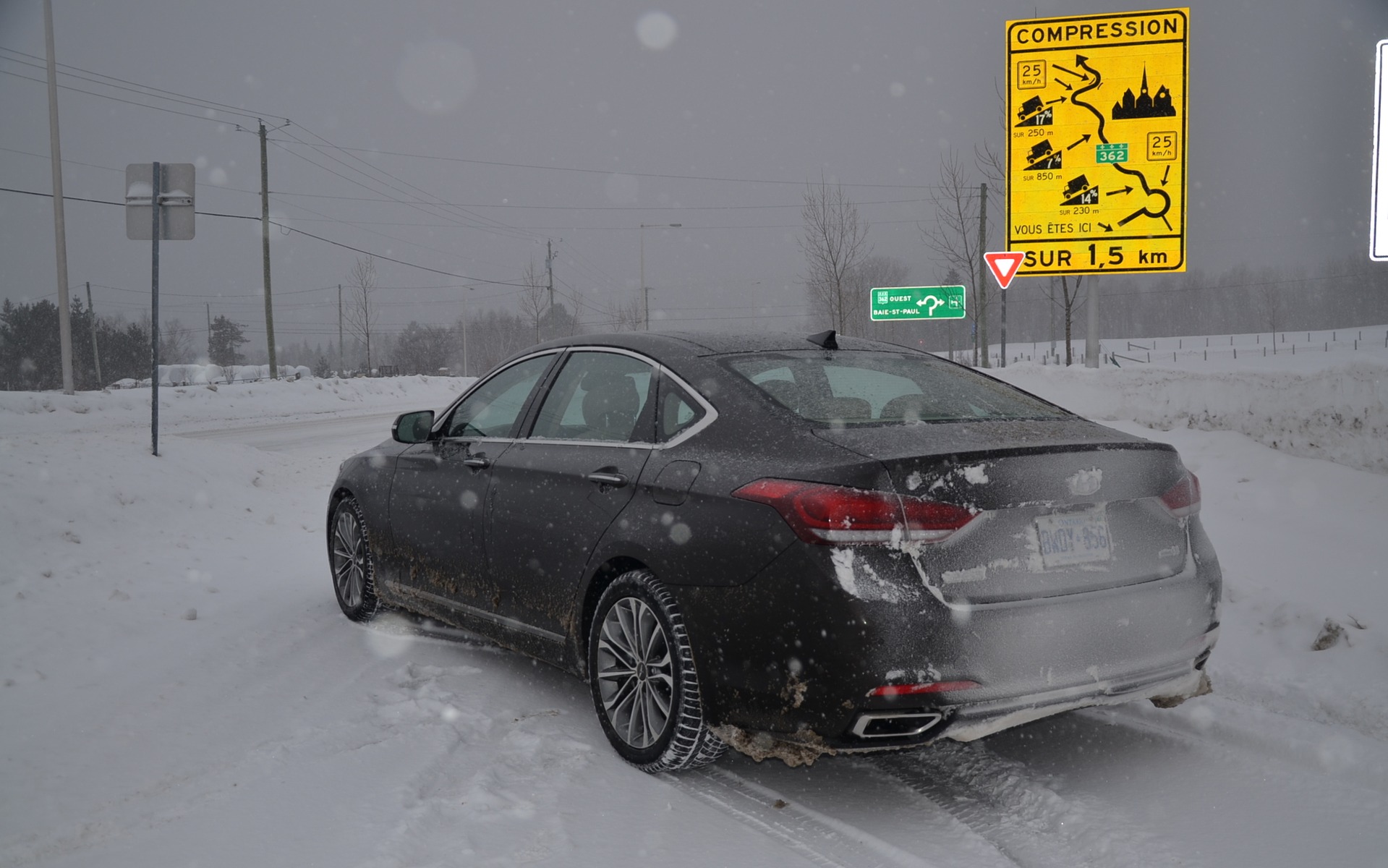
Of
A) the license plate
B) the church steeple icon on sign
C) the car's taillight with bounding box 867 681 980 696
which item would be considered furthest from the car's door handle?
the church steeple icon on sign

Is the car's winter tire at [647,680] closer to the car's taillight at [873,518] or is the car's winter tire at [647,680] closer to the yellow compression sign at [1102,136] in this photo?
the car's taillight at [873,518]

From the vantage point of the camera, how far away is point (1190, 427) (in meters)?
9.82

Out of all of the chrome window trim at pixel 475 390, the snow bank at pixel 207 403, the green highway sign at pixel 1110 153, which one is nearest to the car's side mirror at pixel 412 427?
the chrome window trim at pixel 475 390

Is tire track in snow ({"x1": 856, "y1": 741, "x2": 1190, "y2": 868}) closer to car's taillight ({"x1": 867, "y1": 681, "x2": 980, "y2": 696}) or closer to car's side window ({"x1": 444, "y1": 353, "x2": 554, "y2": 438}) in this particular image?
car's taillight ({"x1": 867, "y1": 681, "x2": 980, "y2": 696})

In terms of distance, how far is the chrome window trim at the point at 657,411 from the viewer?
3621 mm

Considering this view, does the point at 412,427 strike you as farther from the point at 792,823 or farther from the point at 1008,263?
the point at 1008,263

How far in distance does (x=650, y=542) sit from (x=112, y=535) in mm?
6526

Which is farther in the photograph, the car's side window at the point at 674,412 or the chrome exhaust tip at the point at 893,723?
the car's side window at the point at 674,412

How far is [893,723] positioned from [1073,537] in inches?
31.9

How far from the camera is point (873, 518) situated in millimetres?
2889

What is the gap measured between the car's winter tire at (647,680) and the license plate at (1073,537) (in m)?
1.21

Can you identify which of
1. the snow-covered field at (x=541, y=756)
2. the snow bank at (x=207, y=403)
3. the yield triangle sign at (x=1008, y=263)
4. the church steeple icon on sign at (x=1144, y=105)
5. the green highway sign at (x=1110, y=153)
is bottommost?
the snow-covered field at (x=541, y=756)

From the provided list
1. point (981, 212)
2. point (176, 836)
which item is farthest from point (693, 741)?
point (981, 212)

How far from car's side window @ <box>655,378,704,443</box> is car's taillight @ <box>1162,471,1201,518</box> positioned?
1.63m
